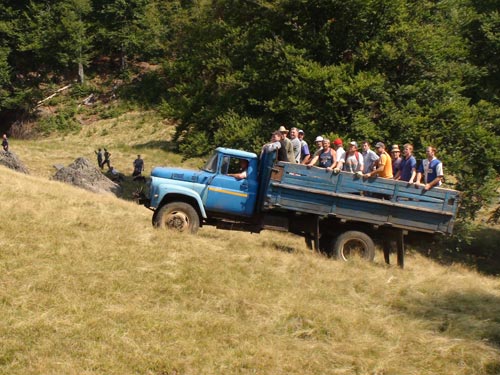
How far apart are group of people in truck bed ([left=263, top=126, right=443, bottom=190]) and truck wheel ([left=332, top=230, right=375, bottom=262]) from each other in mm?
1471

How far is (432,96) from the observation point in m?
18.9

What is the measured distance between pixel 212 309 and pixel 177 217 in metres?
3.79

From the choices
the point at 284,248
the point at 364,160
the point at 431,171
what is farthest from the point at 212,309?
the point at 431,171

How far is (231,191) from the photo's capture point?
1163 centimetres

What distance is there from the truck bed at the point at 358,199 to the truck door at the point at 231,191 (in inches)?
19.6

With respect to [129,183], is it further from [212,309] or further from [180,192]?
[212,309]

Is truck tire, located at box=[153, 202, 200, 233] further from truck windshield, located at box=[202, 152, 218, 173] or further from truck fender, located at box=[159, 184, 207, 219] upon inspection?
truck windshield, located at box=[202, 152, 218, 173]

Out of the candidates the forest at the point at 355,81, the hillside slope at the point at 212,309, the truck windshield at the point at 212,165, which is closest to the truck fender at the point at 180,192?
the truck windshield at the point at 212,165

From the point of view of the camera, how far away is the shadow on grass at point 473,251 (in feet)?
71.4

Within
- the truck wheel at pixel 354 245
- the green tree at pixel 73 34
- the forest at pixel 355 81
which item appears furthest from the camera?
the green tree at pixel 73 34

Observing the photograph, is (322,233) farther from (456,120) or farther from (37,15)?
(37,15)

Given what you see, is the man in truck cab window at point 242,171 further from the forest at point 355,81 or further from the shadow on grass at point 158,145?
the shadow on grass at point 158,145

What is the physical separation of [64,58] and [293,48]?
121 feet

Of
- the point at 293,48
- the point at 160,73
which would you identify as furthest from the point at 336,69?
the point at 160,73
